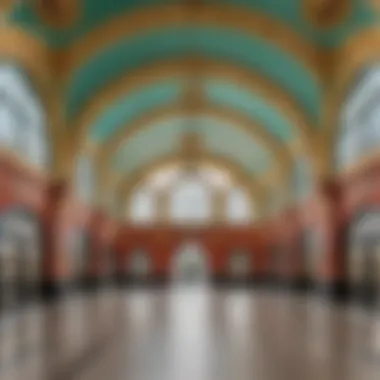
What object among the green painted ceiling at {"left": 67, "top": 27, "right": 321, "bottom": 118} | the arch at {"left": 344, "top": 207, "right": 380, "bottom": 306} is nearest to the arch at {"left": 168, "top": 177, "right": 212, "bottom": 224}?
the green painted ceiling at {"left": 67, "top": 27, "right": 321, "bottom": 118}

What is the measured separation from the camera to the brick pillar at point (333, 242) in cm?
2139

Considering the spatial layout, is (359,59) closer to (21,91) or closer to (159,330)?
(21,91)

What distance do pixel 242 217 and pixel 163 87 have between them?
1569cm

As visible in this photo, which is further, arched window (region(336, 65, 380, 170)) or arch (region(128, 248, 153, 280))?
arch (region(128, 248, 153, 280))

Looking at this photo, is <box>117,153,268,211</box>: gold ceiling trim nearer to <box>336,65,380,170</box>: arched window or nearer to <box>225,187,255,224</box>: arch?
<box>225,187,255,224</box>: arch

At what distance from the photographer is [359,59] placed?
18781 mm

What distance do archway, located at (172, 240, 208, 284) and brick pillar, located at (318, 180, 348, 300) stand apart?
18.4 metres

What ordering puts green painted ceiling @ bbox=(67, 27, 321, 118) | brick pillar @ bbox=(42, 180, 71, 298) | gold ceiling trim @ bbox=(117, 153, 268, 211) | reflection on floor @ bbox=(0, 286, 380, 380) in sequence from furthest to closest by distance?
gold ceiling trim @ bbox=(117, 153, 268, 211) → brick pillar @ bbox=(42, 180, 71, 298) → green painted ceiling @ bbox=(67, 27, 321, 118) → reflection on floor @ bbox=(0, 286, 380, 380)

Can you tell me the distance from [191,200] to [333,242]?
65.5 ft

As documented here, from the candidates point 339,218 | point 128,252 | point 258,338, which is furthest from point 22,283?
point 128,252

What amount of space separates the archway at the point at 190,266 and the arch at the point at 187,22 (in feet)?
72.4

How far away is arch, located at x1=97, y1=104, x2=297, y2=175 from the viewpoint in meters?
29.0

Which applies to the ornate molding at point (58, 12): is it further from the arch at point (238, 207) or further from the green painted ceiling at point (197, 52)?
the arch at point (238, 207)

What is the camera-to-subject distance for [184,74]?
2414cm
